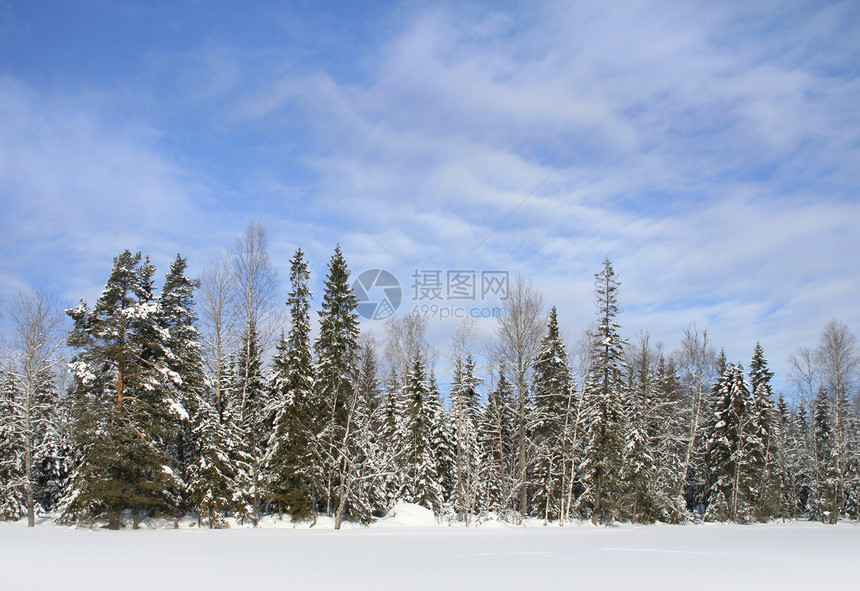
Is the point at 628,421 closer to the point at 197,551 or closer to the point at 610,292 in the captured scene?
the point at 610,292

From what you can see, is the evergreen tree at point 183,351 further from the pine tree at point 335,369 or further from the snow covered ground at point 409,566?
the snow covered ground at point 409,566

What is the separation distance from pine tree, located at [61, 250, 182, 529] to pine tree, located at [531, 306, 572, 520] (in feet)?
75.7

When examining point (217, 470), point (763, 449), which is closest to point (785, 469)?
point (763, 449)

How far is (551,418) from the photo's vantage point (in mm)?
38062

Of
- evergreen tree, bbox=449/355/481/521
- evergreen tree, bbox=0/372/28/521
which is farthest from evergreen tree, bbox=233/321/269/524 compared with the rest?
evergreen tree, bbox=0/372/28/521

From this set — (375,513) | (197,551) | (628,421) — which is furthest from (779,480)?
(197,551)

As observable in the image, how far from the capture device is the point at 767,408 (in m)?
48.5

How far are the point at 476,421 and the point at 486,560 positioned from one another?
34055mm

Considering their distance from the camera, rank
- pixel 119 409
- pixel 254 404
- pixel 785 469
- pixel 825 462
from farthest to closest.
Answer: pixel 785 469 < pixel 825 462 < pixel 254 404 < pixel 119 409

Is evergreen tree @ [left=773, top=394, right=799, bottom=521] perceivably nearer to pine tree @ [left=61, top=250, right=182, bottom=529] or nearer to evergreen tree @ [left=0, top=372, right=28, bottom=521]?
pine tree @ [left=61, top=250, right=182, bottom=529]

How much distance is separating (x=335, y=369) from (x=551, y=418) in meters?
15.9

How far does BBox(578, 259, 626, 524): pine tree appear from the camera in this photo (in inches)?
1422

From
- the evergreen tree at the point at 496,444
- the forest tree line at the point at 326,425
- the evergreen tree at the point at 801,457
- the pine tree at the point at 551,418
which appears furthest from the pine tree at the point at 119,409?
the evergreen tree at the point at 801,457

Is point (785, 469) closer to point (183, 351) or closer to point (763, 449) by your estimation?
point (763, 449)
